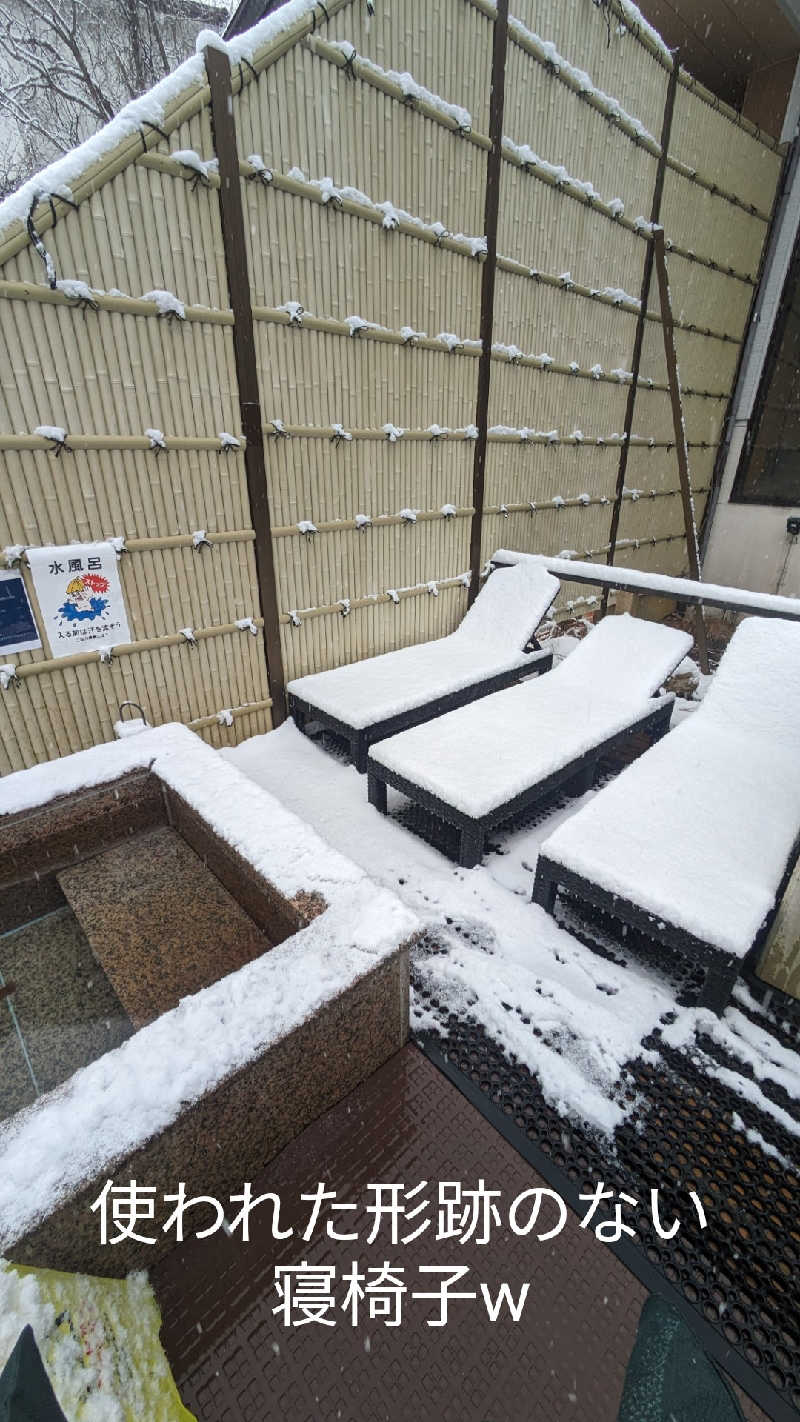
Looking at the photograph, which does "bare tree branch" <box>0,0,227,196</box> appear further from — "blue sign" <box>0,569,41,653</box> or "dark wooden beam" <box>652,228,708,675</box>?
"blue sign" <box>0,569,41,653</box>

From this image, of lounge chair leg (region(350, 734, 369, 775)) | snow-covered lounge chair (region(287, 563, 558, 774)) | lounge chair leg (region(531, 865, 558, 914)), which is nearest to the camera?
lounge chair leg (region(531, 865, 558, 914))

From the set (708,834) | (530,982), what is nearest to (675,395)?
(708,834)

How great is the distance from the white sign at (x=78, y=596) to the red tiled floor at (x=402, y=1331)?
339 cm

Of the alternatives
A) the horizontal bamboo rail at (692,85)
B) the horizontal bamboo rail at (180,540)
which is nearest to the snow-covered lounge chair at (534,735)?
the horizontal bamboo rail at (180,540)

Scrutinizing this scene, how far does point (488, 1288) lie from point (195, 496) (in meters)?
4.63

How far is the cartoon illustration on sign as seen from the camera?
3.94 m

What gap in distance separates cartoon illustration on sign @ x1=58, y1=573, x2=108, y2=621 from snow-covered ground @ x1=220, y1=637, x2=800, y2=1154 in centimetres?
209

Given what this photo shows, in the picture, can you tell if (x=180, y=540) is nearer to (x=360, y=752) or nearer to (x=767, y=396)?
(x=360, y=752)

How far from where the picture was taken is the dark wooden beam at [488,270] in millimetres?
5258

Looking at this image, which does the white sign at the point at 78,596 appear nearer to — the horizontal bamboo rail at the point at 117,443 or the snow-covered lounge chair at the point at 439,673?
the horizontal bamboo rail at the point at 117,443

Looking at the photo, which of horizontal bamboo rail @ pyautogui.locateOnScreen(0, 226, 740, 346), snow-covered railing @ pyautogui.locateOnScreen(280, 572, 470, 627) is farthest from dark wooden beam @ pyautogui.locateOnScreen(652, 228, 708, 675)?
snow-covered railing @ pyautogui.locateOnScreen(280, 572, 470, 627)

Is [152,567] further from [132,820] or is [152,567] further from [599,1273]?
[599,1273]

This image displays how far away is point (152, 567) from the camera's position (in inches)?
170

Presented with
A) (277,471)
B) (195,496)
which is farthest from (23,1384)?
(277,471)
